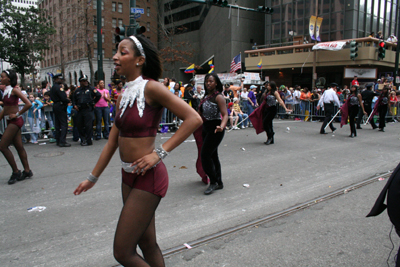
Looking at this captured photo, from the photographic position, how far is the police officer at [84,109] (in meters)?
9.64

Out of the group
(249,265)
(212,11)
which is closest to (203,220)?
(249,265)

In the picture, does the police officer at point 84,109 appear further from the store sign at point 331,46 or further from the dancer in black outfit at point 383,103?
the store sign at point 331,46

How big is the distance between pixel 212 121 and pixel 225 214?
5.27 ft

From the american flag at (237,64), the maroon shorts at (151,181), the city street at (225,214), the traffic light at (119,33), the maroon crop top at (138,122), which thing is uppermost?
the american flag at (237,64)

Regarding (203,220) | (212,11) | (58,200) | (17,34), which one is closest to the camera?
(203,220)

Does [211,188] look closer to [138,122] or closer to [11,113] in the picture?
[138,122]

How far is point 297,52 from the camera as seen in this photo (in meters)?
31.2

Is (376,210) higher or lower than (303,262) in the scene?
higher

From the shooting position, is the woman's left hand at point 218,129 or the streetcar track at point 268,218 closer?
the streetcar track at point 268,218

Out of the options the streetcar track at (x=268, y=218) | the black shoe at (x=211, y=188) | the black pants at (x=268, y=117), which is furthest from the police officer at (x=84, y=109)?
the streetcar track at (x=268, y=218)

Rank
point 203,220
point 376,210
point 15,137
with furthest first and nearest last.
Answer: point 15,137 → point 203,220 → point 376,210

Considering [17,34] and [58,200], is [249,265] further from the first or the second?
[17,34]

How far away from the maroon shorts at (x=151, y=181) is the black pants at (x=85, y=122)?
26.4 ft

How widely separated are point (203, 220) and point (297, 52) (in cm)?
3006
